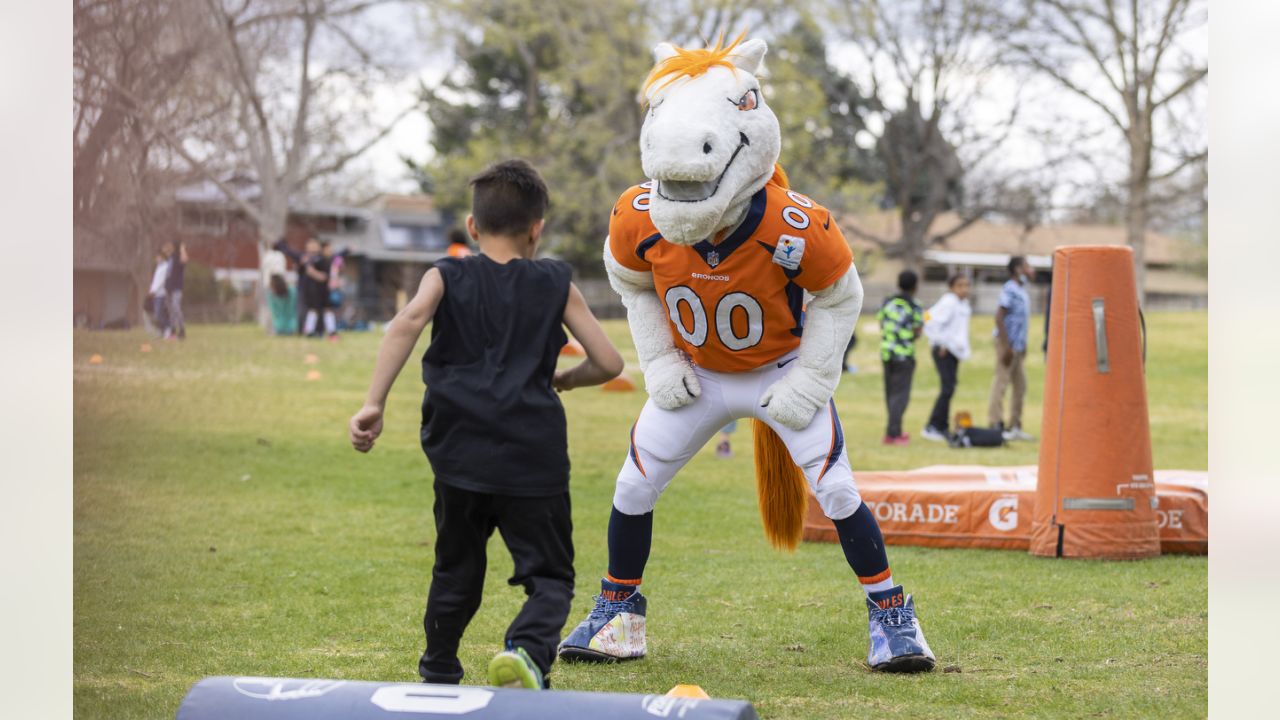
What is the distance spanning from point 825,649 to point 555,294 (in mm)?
1661

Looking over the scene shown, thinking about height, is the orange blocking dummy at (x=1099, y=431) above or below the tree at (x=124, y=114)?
below

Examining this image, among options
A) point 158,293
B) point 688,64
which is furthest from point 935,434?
point 688,64

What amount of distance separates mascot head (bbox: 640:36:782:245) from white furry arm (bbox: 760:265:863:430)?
1.50 ft

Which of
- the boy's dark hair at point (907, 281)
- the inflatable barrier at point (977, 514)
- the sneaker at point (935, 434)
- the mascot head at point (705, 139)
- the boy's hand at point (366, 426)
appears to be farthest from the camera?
the sneaker at point (935, 434)

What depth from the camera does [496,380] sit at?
3.67 metres

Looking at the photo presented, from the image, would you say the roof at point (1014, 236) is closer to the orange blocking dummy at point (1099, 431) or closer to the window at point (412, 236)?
the window at point (412, 236)

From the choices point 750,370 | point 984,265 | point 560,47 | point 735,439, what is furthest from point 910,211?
point 750,370

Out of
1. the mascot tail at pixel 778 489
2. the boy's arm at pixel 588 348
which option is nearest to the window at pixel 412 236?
the mascot tail at pixel 778 489

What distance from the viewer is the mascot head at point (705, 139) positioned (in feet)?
13.1

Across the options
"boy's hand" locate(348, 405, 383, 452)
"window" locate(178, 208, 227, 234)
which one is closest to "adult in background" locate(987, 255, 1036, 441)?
"window" locate(178, 208, 227, 234)

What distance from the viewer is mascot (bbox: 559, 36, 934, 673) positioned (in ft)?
13.4

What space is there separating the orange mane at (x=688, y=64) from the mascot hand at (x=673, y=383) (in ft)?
2.98

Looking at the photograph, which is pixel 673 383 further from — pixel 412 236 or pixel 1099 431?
pixel 412 236
